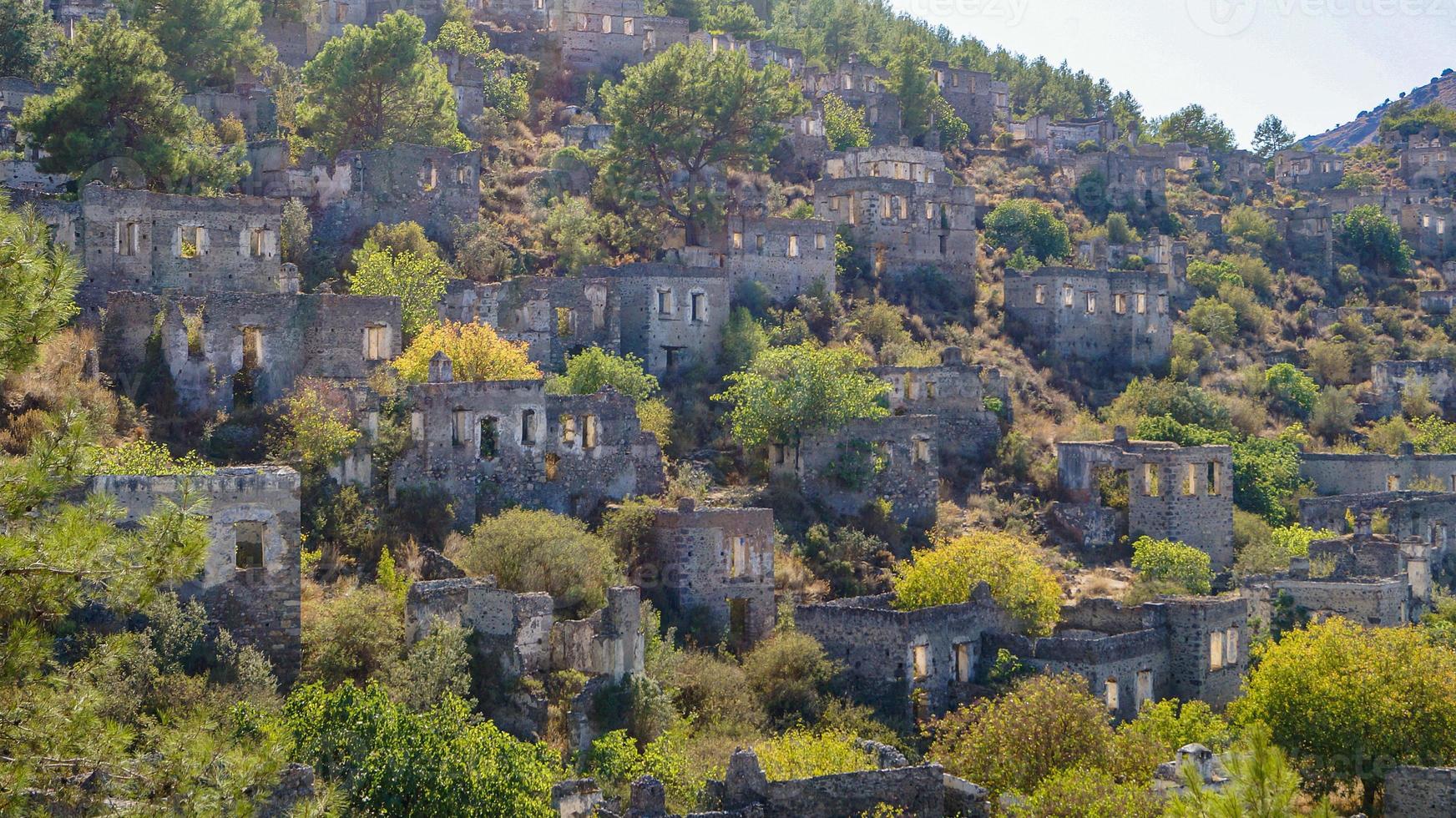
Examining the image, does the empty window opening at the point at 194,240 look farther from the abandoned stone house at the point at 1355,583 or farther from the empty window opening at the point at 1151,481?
the abandoned stone house at the point at 1355,583

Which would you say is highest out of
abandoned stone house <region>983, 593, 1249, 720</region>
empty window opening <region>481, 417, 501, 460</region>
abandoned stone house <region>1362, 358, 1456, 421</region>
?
abandoned stone house <region>1362, 358, 1456, 421</region>

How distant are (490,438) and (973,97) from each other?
148 feet

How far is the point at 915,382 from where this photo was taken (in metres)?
46.8

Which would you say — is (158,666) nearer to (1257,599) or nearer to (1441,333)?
(1257,599)

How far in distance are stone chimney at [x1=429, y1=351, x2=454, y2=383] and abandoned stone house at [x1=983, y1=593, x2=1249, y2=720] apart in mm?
11262

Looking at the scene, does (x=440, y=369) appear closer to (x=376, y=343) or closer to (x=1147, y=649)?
(x=376, y=343)

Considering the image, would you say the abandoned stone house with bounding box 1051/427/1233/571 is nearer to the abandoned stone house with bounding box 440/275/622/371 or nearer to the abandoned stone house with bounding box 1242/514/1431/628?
the abandoned stone house with bounding box 1242/514/1431/628

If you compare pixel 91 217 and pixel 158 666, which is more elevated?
pixel 91 217

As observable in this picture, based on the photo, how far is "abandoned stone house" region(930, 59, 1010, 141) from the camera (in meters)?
76.8

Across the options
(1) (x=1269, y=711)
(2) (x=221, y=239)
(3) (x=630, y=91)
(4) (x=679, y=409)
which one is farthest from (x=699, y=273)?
(1) (x=1269, y=711)

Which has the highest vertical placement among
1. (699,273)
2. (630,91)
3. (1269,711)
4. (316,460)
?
(630,91)

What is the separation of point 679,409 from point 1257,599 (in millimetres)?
13380

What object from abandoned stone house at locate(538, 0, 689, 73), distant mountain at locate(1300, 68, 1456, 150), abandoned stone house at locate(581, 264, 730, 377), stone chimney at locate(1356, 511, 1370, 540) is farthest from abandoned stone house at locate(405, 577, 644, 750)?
distant mountain at locate(1300, 68, 1456, 150)

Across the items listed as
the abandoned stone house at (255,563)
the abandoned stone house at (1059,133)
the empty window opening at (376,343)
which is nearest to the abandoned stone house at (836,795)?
the abandoned stone house at (255,563)
